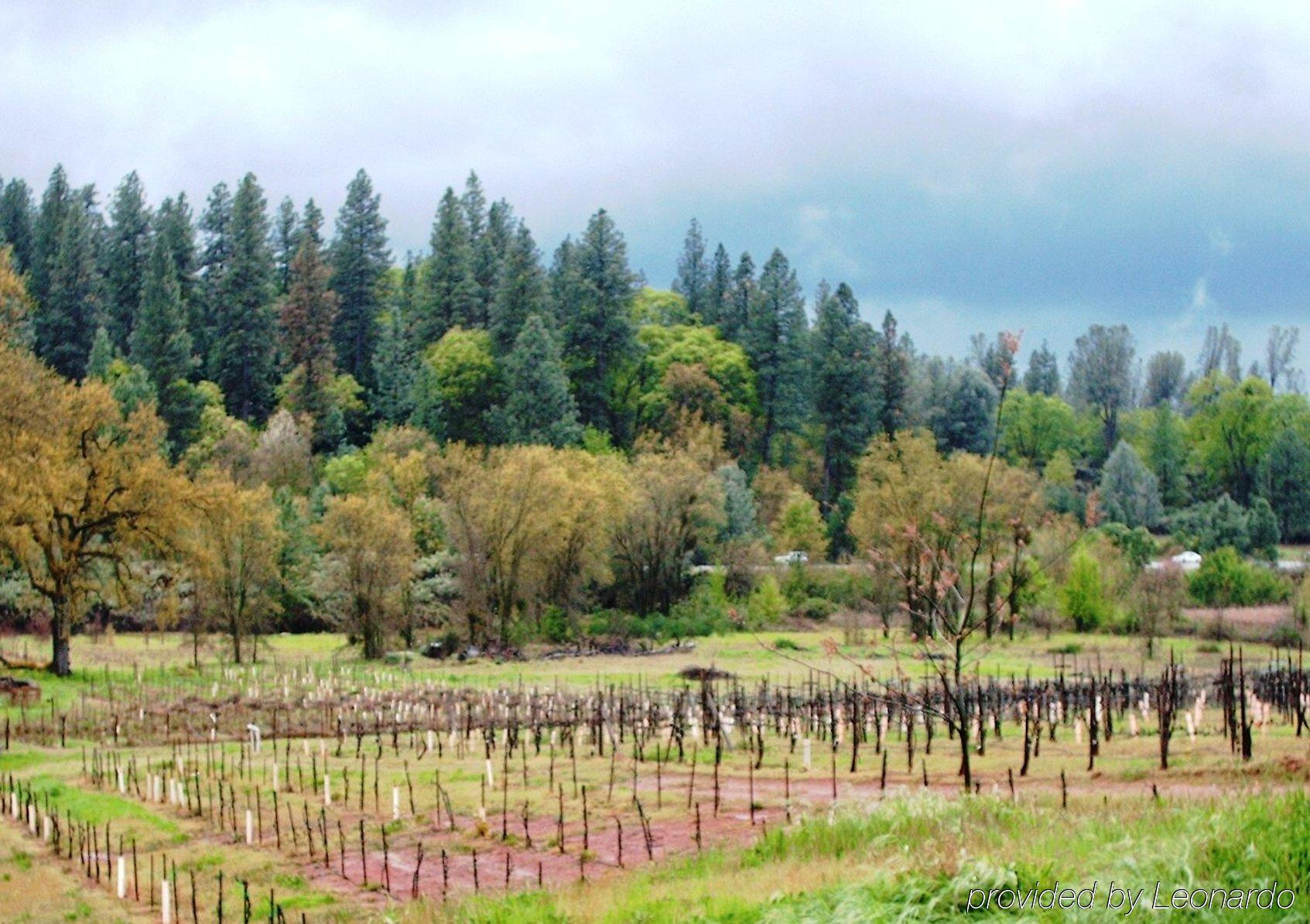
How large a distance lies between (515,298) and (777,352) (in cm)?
1840

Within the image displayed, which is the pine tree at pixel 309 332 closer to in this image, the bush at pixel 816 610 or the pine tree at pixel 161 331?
the pine tree at pixel 161 331

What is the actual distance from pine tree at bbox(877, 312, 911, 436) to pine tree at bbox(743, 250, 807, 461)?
5448 mm

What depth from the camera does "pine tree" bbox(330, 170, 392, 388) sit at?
99062 millimetres

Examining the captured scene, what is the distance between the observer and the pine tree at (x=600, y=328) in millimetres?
A: 92875

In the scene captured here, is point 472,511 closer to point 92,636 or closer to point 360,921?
point 92,636

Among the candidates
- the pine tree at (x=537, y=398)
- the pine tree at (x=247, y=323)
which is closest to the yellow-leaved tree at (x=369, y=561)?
the pine tree at (x=537, y=398)

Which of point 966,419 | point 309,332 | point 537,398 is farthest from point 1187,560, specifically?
point 309,332

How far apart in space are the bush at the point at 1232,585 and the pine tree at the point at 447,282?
2055 inches

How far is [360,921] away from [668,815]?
612 centimetres

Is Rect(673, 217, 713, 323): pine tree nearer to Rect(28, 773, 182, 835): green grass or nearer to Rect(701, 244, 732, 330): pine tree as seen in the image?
Rect(701, 244, 732, 330): pine tree

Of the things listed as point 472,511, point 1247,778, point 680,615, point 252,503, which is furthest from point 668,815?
point 680,615

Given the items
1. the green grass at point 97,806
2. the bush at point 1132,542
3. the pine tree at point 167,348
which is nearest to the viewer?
the green grass at point 97,806

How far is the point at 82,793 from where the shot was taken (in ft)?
76.3

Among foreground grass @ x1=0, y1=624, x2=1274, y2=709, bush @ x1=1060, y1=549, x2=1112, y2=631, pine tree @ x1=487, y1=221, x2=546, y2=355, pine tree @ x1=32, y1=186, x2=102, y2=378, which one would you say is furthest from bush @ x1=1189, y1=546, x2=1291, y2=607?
pine tree @ x1=32, y1=186, x2=102, y2=378
